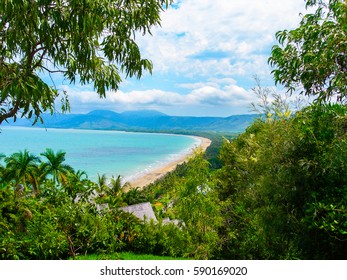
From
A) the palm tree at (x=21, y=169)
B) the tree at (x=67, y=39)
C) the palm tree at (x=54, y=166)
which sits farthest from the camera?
the palm tree at (x=54, y=166)

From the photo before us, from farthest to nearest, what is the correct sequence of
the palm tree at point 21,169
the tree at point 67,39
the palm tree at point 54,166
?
1. the palm tree at point 54,166
2. the palm tree at point 21,169
3. the tree at point 67,39

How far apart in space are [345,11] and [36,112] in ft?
12.7

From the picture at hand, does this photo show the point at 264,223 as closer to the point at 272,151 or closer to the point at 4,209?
the point at 272,151

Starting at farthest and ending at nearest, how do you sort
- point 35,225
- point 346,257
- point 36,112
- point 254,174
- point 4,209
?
point 254,174 < point 4,209 < point 35,225 < point 346,257 < point 36,112

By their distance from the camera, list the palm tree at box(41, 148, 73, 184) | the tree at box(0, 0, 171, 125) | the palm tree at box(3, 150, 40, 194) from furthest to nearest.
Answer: the palm tree at box(41, 148, 73, 184), the palm tree at box(3, 150, 40, 194), the tree at box(0, 0, 171, 125)

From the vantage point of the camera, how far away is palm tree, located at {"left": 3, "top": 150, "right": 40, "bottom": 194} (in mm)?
18234

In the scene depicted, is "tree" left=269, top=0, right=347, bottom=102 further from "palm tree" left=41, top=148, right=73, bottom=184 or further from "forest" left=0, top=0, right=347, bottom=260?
"palm tree" left=41, top=148, right=73, bottom=184

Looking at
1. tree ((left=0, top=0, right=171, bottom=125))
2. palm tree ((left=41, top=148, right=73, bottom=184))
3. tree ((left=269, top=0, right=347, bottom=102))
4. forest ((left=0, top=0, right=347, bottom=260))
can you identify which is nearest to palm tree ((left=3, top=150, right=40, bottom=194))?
palm tree ((left=41, top=148, right=73, bottom=184))

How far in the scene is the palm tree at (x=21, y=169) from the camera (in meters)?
18.2

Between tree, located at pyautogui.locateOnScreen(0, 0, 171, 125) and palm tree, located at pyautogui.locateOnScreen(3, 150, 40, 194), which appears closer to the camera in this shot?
tree, located at pyautogui.locateOnScreen(0, 0, 171, 125)

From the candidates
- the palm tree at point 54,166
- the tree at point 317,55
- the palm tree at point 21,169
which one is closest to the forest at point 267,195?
the tree at point 317,55

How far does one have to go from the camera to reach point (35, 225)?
6469 millimetres

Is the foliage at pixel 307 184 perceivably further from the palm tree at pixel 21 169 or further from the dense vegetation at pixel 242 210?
the palm tree at pixel 21 169

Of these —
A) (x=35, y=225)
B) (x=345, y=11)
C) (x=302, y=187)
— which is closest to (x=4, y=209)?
(x=35, y=225)
